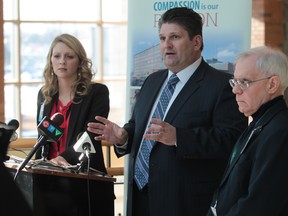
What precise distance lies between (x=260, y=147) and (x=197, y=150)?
68 cm

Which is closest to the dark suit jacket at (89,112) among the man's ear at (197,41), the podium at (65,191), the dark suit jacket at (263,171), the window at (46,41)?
the podium at (65,191)

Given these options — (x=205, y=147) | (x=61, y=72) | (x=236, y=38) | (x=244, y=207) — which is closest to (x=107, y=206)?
(x=205, y=147)

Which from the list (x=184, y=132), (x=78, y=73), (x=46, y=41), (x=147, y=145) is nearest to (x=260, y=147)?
(x=184, y=132)

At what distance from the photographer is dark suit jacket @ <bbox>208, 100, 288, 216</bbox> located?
73.8 inches

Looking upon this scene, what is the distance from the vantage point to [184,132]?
253 cm

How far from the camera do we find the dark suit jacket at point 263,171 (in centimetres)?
188

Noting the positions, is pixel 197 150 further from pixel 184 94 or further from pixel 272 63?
pixel 272 63

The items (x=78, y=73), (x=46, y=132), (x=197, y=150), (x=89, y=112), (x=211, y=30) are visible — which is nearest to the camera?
(x=46, y=132)

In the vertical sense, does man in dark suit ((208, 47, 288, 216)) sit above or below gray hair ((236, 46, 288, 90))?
below

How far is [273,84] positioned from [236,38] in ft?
5.92

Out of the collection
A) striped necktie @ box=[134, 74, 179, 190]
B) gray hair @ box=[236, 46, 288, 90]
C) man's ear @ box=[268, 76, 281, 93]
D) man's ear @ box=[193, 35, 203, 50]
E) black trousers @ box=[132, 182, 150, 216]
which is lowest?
black trousers @ box=[132, 182, 150, 216]

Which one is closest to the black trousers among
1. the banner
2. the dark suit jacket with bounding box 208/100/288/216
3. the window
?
the dark suit jacket with bounding box 208/100/288/216

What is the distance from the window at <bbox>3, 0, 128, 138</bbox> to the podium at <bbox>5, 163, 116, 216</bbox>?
4.79m

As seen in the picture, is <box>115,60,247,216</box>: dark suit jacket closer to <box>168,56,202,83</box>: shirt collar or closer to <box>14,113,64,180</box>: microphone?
<box>168,56,202,83</box>: shirt collar
